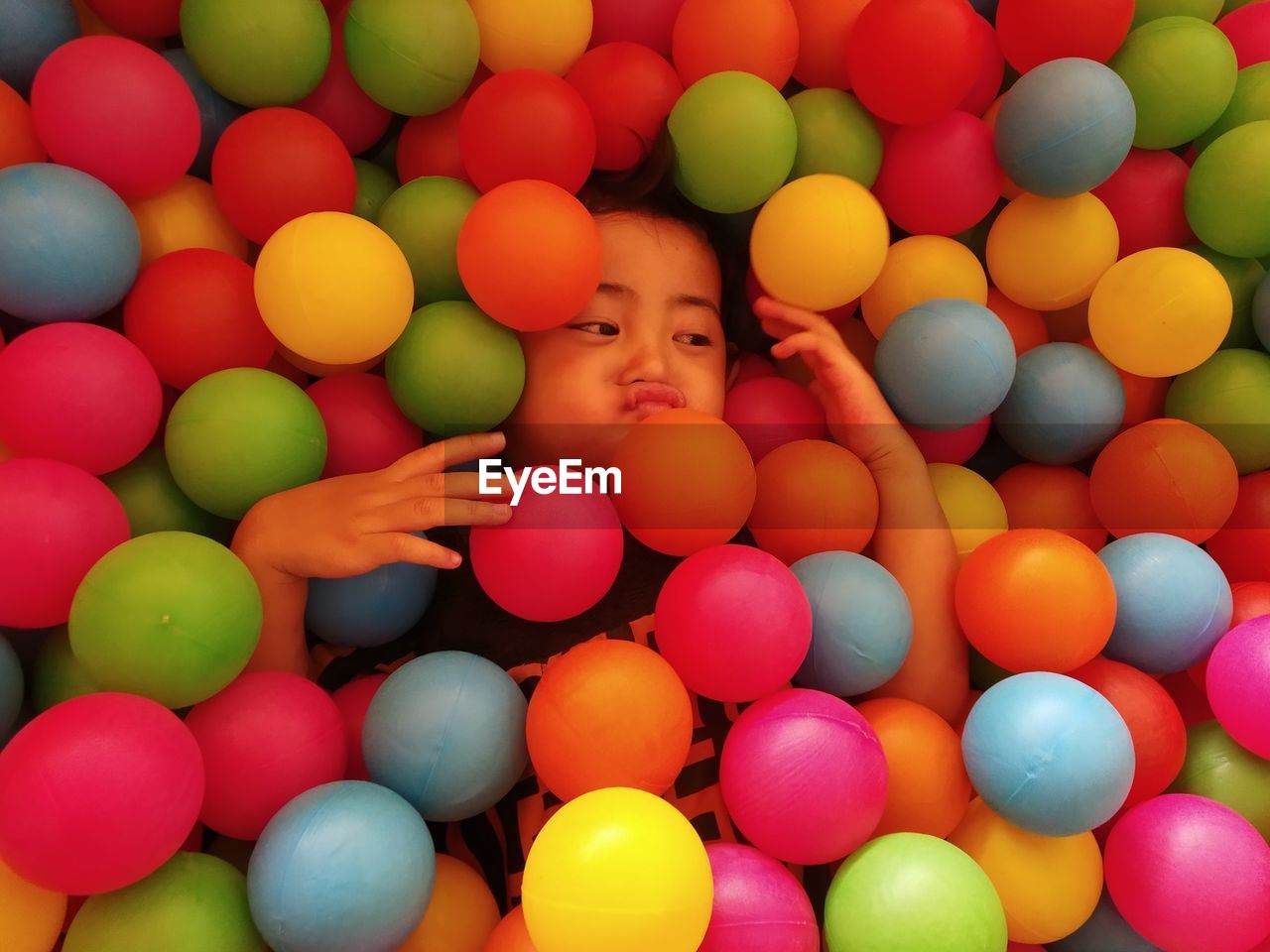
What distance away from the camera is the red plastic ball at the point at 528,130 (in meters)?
1.20

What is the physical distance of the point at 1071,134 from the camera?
1.21 metres

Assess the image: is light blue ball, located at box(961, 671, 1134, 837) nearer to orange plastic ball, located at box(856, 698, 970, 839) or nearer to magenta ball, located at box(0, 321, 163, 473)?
orange plastic ball, located at box(856, 698, 970, 839)

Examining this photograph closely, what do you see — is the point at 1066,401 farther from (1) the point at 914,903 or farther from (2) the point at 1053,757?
(1) the point at 914,903

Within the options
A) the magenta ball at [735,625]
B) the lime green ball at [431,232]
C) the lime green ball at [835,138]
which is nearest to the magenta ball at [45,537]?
the lime green ball at [431,232]

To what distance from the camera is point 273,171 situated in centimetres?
119

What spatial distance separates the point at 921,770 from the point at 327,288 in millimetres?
775

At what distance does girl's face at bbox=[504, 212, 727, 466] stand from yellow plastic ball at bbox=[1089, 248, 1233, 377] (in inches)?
19.0

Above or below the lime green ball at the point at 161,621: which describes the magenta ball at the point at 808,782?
below

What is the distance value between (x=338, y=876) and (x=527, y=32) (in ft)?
3.20

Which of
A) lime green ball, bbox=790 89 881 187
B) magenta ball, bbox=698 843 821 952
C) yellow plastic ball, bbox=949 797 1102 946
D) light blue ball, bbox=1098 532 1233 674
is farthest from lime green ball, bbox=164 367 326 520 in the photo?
light blue ball, bbox=1098 532 1233 674

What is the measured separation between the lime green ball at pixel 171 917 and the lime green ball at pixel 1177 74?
1.31 m

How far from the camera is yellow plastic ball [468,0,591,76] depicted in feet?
4.24

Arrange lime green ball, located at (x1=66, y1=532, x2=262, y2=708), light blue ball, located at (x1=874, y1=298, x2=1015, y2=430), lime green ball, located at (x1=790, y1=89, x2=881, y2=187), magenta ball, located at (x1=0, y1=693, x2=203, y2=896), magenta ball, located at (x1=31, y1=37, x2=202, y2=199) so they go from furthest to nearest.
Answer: lime green ball, located at (x1=790, y1=89, x2=881, y2=187), light blue ball, located at (x1=874, y1=298, x2=1015, y2=430), magenta ball, located at (x1=31, y1=37, x2=202, y2=199), lime green ball, located at (x1=66, y1=532, x2=262, y2=708), magenta ball, located at (x1=0, y1=693, x2=203, y2=896)

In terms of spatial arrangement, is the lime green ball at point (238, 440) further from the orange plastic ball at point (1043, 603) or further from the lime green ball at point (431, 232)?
the orange plastic ball at point (1043, 603)
